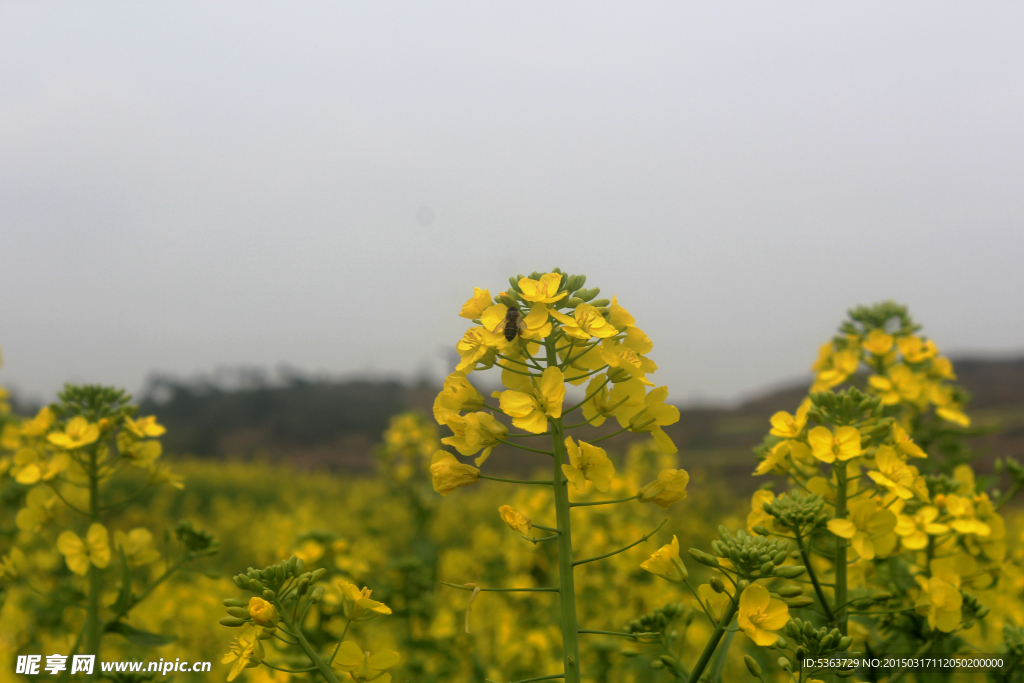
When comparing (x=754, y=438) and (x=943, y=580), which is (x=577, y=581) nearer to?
(x=943, y=580)

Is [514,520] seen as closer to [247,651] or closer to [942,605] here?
[247,651]

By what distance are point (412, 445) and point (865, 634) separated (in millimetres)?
4293

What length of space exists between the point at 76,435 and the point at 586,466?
207 centimetres

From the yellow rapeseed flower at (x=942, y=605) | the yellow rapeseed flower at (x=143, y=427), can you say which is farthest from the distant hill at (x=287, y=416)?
the yellow rapeseed flower at (x=942, y=605)

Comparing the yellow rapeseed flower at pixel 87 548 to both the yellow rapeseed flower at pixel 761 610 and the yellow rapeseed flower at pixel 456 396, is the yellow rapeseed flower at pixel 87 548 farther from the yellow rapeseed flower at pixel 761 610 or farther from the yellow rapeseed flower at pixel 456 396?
the yellow rapeseed flower at pixel 761 610

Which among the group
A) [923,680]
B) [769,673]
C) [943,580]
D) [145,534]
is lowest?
[769,673]

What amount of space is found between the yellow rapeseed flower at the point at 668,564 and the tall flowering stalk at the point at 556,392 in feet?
0.29

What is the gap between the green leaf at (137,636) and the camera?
2.22 m

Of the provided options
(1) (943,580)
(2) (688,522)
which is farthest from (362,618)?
(2) (688,522)

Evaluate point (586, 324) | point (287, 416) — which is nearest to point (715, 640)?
point (586, 324)

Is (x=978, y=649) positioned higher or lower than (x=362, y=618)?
lower

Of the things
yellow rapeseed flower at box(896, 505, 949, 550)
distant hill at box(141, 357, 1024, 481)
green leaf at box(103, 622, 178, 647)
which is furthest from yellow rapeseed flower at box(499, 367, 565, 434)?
distant hill at box(141, 357, 1024, 481)

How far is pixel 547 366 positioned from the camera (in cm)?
155

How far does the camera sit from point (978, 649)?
2.37m
